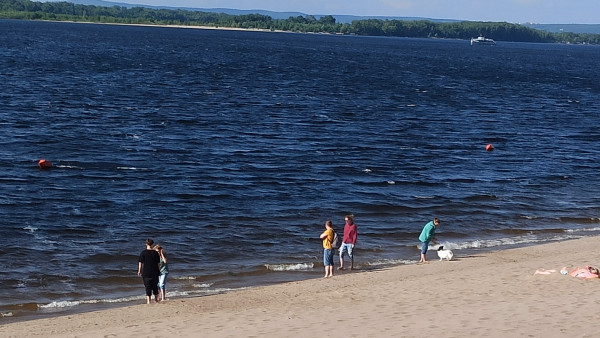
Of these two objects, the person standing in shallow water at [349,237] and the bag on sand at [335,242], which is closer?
the bag on sand at [335,242]

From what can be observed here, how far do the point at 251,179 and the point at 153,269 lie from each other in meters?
18.7

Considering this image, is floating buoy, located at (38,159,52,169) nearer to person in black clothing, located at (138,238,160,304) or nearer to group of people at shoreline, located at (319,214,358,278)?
group of people at shoreline, located at (319,214,358,278)

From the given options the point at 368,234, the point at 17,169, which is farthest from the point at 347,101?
the point at 368,234

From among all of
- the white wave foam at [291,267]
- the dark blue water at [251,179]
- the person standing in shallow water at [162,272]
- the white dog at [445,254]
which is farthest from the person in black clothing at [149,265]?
the white dog at [445,254]

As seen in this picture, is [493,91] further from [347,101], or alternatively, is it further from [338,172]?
[338,172]

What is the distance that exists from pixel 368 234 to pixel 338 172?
1130cm

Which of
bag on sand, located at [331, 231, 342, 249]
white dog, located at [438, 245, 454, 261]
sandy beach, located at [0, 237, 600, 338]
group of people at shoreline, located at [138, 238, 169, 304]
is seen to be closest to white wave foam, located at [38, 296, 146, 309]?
group of people at shoreline, located at [138, 238, 169, 304]

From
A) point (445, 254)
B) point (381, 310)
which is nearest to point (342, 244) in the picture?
point (445, 254)

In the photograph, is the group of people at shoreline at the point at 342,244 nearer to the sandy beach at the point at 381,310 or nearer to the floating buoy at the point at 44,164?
the sandy beach at the point at 381,310

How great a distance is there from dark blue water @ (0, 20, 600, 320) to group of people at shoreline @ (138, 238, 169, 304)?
1746 millimetres

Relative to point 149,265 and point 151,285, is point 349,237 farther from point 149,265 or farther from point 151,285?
point 149,265

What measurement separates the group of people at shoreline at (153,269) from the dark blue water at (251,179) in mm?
1746

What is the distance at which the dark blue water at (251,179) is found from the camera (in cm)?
2731

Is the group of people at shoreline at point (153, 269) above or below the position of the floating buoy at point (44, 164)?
above
